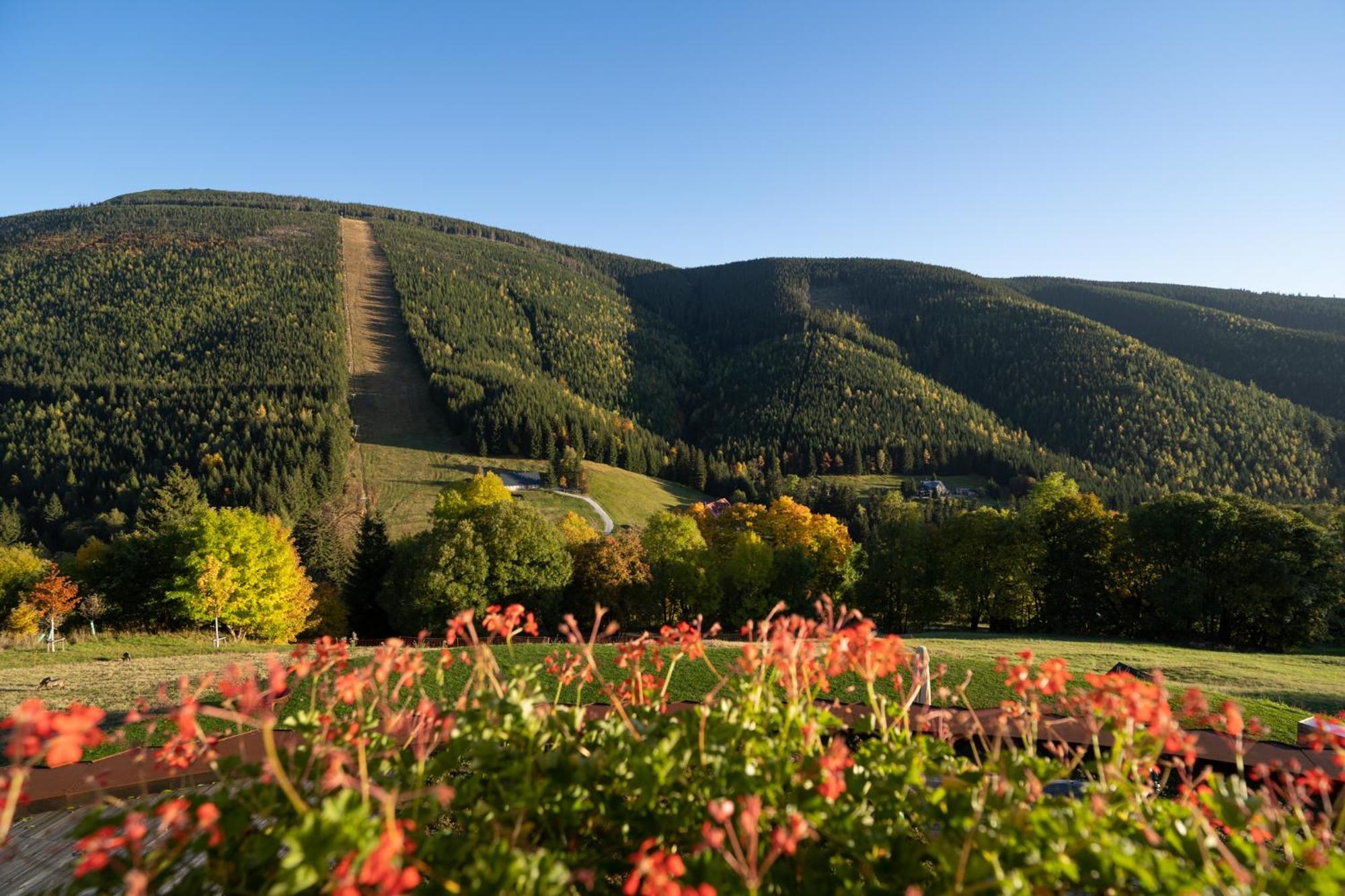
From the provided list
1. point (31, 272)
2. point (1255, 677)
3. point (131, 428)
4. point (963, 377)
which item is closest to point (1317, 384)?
point (963, 377)

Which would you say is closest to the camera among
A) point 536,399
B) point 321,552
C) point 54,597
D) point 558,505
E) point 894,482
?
point 54,597

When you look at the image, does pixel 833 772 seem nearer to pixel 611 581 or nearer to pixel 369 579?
pixel 611 581

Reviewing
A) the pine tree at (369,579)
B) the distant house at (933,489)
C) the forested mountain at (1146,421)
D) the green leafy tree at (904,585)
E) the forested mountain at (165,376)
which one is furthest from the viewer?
the forested mountain at (1146,421)

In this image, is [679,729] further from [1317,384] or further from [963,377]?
[1317,384]

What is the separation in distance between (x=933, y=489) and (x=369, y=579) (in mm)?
101509

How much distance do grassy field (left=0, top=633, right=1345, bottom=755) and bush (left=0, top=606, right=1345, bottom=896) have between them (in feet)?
16.4

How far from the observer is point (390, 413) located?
11225 cm

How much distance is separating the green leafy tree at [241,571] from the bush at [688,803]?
3387 centimetres

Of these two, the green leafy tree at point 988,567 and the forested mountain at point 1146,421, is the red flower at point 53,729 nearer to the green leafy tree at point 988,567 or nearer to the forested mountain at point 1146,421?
the green leafy tree at point 988,567

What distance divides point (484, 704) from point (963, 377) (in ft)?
721

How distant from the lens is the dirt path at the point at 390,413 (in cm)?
7962

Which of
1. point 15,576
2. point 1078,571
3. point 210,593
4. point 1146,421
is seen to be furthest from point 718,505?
point 1146,421

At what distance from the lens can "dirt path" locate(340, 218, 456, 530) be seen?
79.6 metres

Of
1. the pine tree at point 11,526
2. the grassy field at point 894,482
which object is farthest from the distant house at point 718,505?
the pine tree at point 11,526
